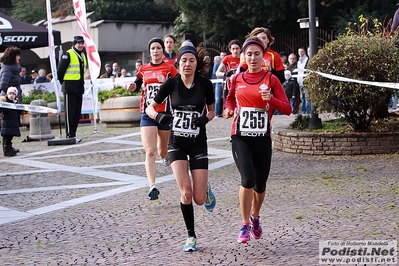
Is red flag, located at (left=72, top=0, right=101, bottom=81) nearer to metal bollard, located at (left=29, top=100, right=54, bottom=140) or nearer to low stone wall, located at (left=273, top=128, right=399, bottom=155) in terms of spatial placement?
metal bollard, located at (left=29, top=100, right=54, bottom=140)

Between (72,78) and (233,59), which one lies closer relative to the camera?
(233,59)

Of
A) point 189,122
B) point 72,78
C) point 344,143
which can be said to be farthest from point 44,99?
point 189,122

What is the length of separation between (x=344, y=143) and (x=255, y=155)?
215 inches

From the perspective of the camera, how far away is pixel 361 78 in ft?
39.6

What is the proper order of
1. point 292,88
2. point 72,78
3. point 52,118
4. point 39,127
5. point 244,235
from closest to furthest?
1. point 244,235
2. point 72,78
3. point 39,127
4. point 292,88
5. point 52,118

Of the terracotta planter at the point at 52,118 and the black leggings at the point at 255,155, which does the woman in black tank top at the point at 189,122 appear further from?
the terracotta planter at the point at 52,118

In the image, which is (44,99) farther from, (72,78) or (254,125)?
(254,125)

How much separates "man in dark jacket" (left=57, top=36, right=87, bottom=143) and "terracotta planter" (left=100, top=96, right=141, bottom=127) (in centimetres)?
278

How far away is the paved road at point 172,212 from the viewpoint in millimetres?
6641

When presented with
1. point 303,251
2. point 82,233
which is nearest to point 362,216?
point 303,251

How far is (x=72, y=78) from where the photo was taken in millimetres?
16641

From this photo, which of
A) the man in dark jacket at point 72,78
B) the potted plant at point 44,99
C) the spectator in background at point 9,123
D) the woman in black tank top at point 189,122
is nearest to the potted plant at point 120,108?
the potted plant at point 44,99

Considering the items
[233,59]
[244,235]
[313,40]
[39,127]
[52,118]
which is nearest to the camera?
[244,235]

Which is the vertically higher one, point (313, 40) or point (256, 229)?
point (313, 40)
